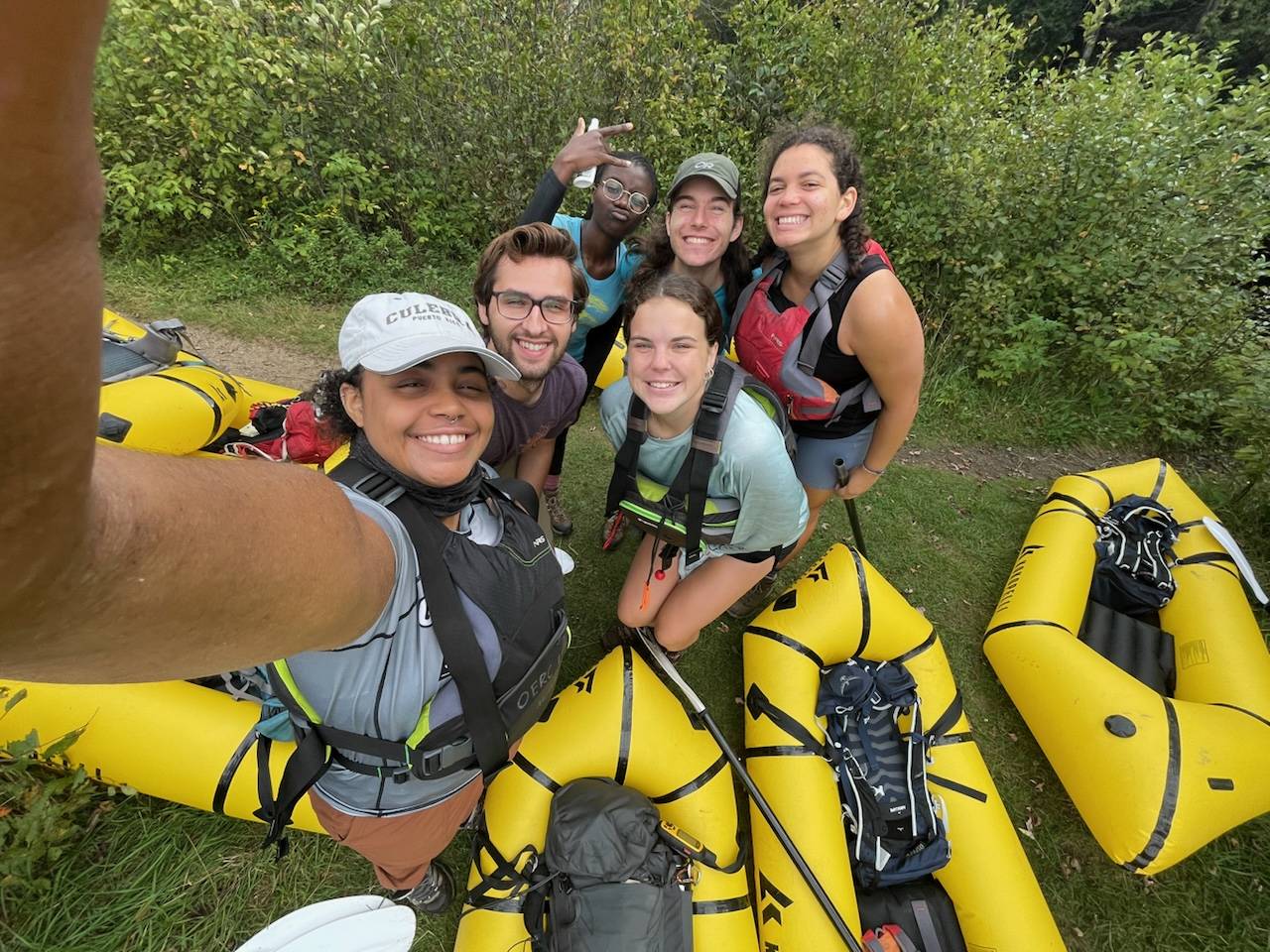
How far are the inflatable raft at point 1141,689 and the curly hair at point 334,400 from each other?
3.63m

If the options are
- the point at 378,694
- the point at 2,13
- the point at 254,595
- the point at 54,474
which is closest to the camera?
the point at 2,13

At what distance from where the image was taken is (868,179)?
5.43 m

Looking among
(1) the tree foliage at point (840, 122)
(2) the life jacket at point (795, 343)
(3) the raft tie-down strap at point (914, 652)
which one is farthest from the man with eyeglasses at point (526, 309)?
(1) the tree foliage at point (840, 122)

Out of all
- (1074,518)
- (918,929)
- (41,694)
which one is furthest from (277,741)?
(1074,518)

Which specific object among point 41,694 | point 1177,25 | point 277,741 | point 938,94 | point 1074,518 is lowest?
point 41,694

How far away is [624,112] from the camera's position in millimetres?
5570

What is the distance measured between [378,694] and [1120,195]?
6799 millimetres

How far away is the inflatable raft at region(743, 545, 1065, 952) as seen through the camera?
2.29 meters

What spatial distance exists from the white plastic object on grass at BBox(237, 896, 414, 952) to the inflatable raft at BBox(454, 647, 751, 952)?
0.25 meters

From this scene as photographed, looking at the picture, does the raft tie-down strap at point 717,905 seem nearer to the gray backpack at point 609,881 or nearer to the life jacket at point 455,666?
the gray backpack at point 609,881

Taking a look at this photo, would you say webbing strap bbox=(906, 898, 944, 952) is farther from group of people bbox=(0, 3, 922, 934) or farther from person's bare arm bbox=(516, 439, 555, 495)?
person's bare arm bbox=(516, 439, 555, 495)

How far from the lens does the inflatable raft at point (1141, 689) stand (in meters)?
2.53

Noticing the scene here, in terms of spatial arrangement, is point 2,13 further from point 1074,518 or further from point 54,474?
point 1074,518

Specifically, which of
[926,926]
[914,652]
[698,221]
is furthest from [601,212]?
[926,926]
